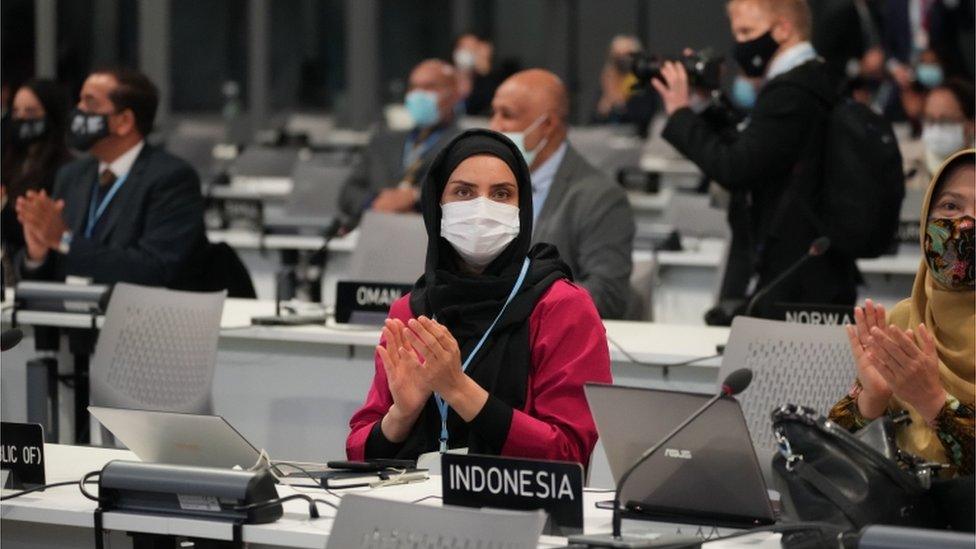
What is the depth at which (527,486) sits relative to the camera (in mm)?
2922

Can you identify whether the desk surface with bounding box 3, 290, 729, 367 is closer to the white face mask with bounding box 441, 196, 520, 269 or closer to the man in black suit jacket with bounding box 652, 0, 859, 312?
the man in black suit jacket with bounding box 652, 0, 859, 312

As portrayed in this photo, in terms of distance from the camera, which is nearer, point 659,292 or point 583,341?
point 583,341

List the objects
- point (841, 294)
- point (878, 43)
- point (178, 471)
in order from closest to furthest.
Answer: point (178, 471), point (841, 294), point (878, 43)

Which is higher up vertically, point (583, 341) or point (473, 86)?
point (583, 341)

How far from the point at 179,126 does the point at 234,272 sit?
10.7 metres

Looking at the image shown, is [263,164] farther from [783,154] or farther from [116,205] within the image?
[783,154]

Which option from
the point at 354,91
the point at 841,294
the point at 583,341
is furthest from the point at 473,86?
the point at 583,341

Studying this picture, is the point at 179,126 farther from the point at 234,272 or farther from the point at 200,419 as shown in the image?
the point at 200,419

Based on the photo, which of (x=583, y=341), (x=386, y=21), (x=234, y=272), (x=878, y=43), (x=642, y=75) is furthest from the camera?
(x=386, y=21)

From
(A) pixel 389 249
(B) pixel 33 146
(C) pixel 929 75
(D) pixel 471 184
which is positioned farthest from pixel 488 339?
(C) pixel 929 75

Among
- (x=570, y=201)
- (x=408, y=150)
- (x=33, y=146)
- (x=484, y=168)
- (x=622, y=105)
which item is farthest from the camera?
(x=622, y=105)

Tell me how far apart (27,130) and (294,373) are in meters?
2.11

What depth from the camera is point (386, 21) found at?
17625 millimetres

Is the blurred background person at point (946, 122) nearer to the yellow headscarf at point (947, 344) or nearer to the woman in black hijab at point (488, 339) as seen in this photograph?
the woman in black hijab at point (488, 339)
